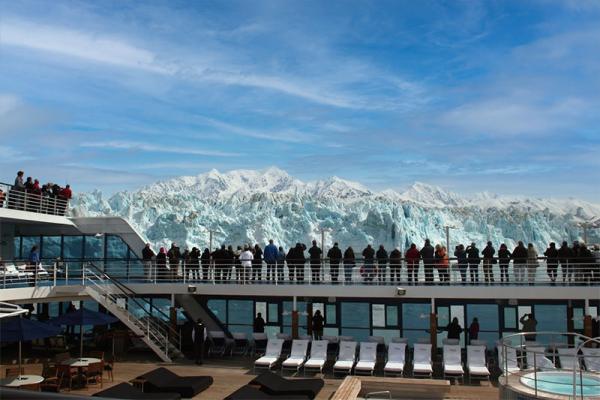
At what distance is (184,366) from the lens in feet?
51.6

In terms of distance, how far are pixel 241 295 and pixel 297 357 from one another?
3179 millimetres

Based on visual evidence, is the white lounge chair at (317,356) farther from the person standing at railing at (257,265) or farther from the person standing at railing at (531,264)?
the person standing at railing at (531,264)

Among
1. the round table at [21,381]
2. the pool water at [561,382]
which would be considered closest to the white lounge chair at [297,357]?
the round table at [21,381]

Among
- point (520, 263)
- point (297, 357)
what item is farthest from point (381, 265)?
point (520, 263)

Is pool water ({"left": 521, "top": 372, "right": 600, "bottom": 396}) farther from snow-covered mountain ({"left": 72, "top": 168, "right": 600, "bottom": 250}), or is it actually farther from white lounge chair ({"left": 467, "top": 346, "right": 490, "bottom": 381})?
snow-covered mountain ({"left": 72, "top": 168, "right": 600, "bottom": 250})

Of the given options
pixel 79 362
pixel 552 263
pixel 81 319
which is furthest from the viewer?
Answer: pixel 552 263

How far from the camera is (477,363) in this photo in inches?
557

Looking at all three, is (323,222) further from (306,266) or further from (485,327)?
(306,266)

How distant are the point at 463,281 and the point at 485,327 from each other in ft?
41.3

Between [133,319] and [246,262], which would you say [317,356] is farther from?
[133,319]

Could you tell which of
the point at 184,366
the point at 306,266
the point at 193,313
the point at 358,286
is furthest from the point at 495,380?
the point at 193,313

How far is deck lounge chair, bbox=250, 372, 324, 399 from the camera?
11.2 metres

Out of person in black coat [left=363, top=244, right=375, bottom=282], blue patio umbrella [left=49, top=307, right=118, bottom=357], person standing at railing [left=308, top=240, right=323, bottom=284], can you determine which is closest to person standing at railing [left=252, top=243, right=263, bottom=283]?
person standing at railing [left=308, top=240, right=323, bottom=284]

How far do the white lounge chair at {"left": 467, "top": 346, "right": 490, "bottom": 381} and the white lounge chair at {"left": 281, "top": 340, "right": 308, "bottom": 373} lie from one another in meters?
3.96
